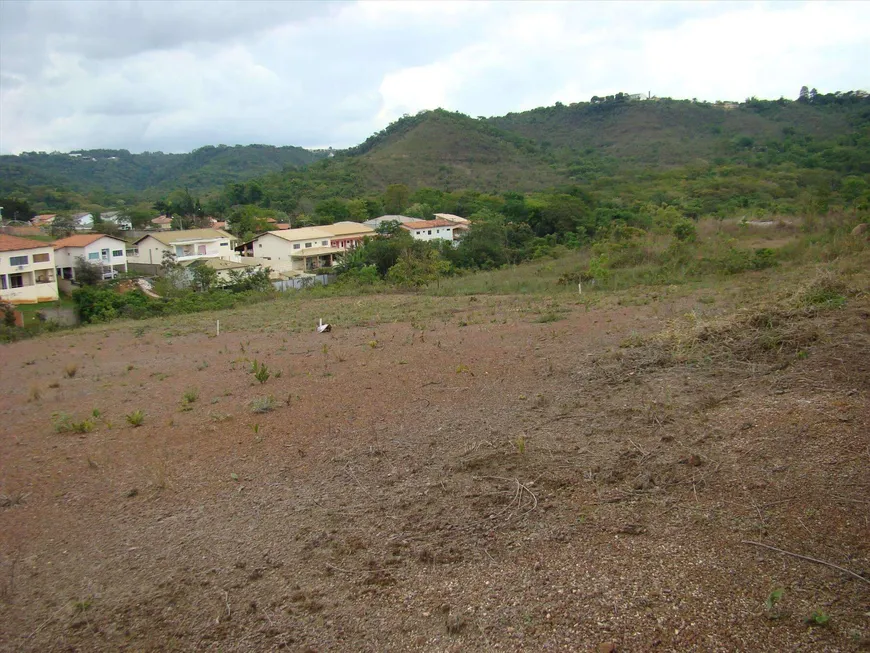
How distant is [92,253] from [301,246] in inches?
472

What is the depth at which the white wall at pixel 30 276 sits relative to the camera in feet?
100.0

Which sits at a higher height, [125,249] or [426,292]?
[125,249]

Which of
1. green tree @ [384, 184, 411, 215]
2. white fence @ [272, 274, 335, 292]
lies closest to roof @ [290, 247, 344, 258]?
white fence @ [272, 274, 335, 292]

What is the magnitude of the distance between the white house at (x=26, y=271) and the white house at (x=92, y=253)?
3.42m

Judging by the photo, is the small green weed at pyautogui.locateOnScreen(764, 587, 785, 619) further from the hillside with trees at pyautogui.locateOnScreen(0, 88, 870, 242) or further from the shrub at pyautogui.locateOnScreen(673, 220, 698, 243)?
the hillside with trees at pyautogui.locateOnScreen(0, 88, 870, 242)

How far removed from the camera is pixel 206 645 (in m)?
3.86

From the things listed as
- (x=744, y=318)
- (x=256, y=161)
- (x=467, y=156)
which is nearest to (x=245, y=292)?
(x=744, y=318)

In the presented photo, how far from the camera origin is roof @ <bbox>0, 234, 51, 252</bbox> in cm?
3058

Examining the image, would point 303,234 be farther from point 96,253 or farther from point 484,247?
point 484,247

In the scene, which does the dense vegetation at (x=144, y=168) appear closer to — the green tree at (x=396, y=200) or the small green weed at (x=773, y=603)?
the green tree at (x=396, y=200)

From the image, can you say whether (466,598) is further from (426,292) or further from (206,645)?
(426,292)

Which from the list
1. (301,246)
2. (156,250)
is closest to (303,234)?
(301,246)

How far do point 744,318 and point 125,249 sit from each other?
3892 centimetres

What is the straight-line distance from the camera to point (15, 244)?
102 ft
